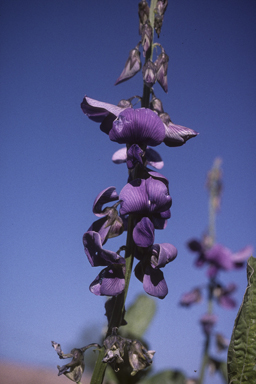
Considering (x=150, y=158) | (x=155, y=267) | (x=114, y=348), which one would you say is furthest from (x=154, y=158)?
(x=114, y=348)

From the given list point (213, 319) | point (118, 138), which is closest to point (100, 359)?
point (118, 138)

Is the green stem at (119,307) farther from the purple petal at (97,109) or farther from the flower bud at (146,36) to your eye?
the flower bud at (146,36)

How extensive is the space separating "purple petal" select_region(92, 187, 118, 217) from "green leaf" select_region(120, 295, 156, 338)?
105 centimetres

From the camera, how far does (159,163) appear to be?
1.38 m

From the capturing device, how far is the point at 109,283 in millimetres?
1036

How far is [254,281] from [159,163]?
21.7 inches

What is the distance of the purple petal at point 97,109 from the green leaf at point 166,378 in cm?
150

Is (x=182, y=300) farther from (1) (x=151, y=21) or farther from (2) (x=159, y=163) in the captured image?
(1) (x=151, y=21)

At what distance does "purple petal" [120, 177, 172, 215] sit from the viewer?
1.07 m

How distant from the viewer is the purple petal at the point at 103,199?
1.16 m

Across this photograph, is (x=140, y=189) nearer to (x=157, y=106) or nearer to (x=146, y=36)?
(x=157, y=106)

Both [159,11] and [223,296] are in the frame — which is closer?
[159,11]

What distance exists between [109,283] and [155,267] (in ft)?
0.47

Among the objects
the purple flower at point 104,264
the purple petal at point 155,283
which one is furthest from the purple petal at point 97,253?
the purple petal at point 155,283
